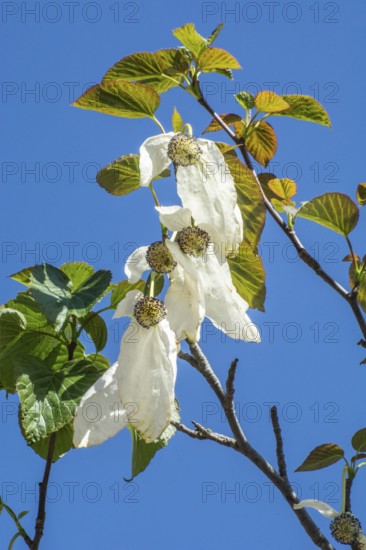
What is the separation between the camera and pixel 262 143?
1630mm

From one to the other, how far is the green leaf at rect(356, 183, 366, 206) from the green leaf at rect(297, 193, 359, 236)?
15cm

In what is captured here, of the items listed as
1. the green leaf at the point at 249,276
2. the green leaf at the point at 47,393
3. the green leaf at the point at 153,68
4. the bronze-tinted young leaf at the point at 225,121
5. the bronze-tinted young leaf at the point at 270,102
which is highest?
the green leaf at the point at 153,68

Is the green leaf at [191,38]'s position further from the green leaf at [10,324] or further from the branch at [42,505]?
the branch at [42,505]

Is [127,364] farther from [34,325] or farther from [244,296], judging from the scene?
[34,325]

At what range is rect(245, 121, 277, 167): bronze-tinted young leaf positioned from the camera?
1.62 metres

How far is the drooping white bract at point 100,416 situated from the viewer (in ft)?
3.75

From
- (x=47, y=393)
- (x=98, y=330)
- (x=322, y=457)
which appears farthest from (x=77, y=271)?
(x=322, y=457)

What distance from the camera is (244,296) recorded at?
1346 millimetres

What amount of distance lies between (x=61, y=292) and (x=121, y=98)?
1.06 ft

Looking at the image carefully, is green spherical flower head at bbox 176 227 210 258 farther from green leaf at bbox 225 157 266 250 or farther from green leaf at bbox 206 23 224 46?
green leaf at bbox 206 23 224 46

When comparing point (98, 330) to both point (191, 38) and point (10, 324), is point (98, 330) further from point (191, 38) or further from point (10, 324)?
point (191, 38)

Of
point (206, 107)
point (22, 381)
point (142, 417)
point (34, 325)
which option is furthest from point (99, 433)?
point (206, 107)

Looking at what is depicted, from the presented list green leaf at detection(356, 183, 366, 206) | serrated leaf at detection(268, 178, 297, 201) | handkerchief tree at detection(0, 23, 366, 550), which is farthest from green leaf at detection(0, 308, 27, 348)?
green leaf at detection(356, 183, 366, 206)

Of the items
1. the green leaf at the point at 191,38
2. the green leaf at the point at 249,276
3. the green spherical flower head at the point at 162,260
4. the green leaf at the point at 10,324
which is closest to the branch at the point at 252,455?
the green leaf at the point at 249,276
